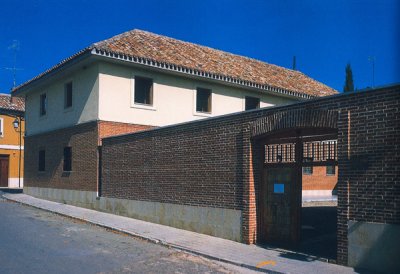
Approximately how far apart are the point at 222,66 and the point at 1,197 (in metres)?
13.8

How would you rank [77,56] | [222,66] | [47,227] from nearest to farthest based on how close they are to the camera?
[47,227]
[77,56]
[222,66]

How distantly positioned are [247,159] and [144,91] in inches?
361

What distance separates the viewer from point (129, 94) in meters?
18.2

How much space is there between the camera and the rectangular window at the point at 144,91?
18.7 m

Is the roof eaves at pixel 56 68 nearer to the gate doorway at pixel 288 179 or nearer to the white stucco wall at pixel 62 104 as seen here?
the white stucco wall at pixel 62 104

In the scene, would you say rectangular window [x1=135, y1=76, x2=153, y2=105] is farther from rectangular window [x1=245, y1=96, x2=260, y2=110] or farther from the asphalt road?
the asphalt road

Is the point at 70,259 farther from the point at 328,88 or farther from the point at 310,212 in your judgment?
the point at 328,88

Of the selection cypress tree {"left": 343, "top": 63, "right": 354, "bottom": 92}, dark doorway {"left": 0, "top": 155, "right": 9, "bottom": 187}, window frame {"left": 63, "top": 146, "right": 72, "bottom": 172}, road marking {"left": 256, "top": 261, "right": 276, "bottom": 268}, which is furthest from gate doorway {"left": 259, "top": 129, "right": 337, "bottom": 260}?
cypress tree {"left": 343, "top": 63, "right": 354, "bottom": 92}

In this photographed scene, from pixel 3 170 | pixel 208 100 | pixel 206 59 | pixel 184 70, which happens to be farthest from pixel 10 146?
pixel 184 70

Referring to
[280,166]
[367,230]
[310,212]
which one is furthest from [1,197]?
[367,230]

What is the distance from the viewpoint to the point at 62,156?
20641 millimetres

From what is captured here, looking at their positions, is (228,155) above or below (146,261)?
above

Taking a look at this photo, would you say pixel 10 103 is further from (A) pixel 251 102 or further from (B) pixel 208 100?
(A) pixel 251 102

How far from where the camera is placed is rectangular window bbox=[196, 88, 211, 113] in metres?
20.7
